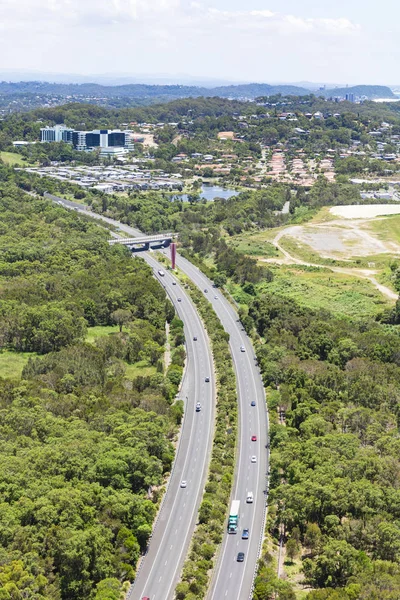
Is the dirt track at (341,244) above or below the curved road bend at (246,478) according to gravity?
above

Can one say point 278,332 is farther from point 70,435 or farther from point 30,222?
point 30,222

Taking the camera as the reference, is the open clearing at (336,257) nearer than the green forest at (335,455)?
No

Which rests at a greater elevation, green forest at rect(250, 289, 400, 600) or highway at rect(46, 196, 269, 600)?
green forest at rect(250, 289, 400, 600)

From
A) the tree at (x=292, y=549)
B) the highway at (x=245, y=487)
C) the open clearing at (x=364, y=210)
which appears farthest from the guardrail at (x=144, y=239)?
the tree at (x=292, y=549)

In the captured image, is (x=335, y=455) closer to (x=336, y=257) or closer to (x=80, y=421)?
(x=80, y=421)

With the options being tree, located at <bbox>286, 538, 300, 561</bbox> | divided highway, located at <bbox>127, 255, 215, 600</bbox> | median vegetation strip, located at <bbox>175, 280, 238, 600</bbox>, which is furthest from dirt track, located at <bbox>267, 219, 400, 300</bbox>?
tree, located at <bbox>286, 538, 300, 561</bbox>

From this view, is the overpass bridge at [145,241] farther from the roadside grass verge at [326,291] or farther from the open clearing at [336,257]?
the roadside grass verge at [326,291]

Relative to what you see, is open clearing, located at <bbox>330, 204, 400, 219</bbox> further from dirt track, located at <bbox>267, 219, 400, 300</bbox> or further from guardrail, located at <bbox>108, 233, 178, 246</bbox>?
guardrail, located at <bbox>108, 233, 178, 246</bbox>
